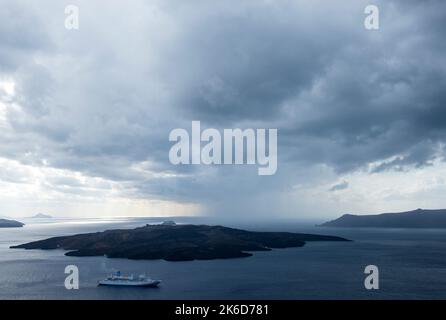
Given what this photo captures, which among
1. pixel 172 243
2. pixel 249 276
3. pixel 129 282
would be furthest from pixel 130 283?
pixel 172 243

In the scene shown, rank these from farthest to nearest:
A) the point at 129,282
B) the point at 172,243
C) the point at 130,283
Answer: the point at 172,243, the point at 129,282, the point at 130,283

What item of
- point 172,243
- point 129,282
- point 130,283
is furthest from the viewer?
point 172,243

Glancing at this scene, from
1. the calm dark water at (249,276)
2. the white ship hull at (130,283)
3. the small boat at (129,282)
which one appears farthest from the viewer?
the small boat at (129,282)

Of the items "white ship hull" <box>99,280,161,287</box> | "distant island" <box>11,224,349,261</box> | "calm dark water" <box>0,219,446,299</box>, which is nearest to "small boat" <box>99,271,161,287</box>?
"white ship hull" <box>99,280,161,287</box>

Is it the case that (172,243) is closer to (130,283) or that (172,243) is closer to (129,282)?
(129,282)

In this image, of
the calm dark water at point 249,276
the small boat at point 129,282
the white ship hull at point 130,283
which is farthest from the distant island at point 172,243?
the white ship hull at point 130,283

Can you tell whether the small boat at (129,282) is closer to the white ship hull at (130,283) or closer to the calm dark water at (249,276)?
the white ship hull at (130,283)

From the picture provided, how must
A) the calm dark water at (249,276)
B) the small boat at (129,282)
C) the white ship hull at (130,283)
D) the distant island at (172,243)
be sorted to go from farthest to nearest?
the distant island at (172,243) < the small boat at (129,282) < the white ship hull at (130,283) < the calm dark water at (249,276)
